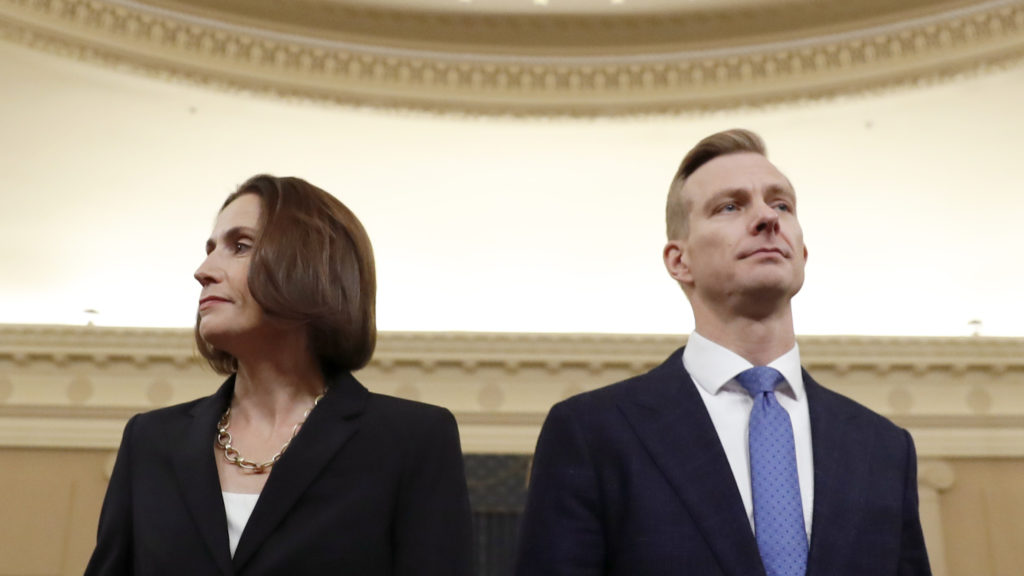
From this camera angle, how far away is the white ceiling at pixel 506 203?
344 inches

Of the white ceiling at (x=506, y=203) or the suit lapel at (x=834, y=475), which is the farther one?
the white ceiling at (x=506, y=203)

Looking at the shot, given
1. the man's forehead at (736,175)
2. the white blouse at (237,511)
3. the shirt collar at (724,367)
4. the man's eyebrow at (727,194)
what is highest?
the man's forehead at (736,175)

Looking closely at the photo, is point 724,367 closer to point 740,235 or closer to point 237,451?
point 740,235

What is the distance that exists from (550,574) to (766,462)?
0.45 meters

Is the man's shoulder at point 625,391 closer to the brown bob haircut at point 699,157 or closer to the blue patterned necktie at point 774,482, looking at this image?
the blue patterned necktie at point 774,482

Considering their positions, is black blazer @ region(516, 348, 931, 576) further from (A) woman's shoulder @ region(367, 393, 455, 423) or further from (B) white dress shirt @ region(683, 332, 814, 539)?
(A) woman's shoulder @ region(367, 393, 455, 423)

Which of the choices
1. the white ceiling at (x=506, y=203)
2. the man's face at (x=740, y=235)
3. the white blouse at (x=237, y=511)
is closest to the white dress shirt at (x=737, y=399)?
the man's face at (x=740, y=235)

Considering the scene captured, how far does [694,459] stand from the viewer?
2172mm

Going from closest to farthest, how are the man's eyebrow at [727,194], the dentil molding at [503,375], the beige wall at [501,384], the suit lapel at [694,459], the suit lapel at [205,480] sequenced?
the suit lapel at [694,459]
the suit lapel at [205,480]
the man's eyebrow at [727,194]
the beige wall at [501,384]
the dentil molding at [503,375]

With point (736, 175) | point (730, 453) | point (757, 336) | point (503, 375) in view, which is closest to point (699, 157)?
point (736, 175)

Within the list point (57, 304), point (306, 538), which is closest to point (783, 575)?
point (306, 538)

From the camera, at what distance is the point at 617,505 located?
2.17m

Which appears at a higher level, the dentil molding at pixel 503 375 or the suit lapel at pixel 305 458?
the dentil molding at pixel 503 375

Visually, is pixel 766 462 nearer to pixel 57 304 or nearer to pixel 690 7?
pixel 690 7
